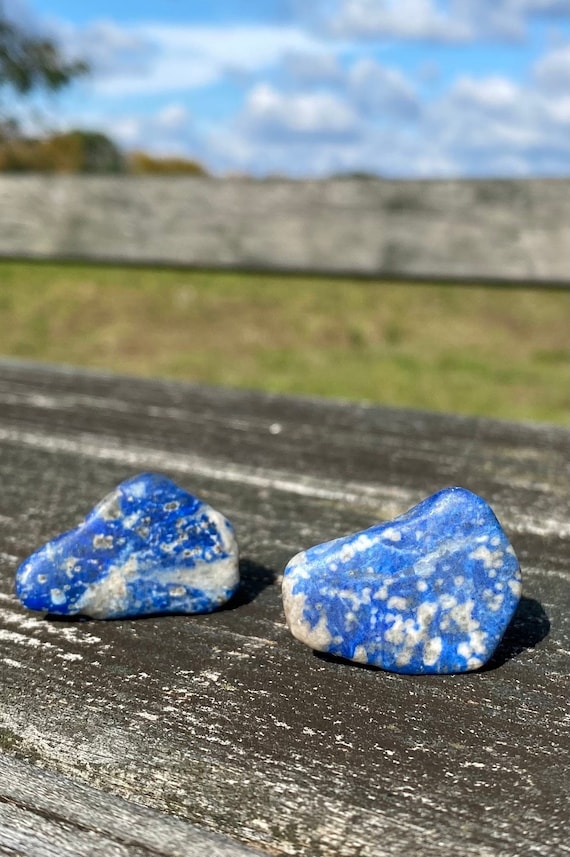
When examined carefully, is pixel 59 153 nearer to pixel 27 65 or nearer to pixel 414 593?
pixel 27 65

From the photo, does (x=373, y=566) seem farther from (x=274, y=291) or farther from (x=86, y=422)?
(x=274, y=291)

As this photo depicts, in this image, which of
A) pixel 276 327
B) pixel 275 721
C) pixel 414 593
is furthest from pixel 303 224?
pixel 276 327

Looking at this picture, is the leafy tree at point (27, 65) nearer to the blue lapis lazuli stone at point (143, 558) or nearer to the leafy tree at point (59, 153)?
the leafy tree at point (59, 153)

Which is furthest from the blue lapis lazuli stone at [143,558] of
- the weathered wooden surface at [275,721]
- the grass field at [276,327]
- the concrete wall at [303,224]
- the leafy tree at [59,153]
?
the grass field at [276,327]

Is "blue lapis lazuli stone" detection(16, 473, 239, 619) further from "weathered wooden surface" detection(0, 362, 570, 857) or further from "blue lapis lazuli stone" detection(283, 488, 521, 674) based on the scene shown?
"blue lapis lazuli stone" detection(283, 488, 521, 674)

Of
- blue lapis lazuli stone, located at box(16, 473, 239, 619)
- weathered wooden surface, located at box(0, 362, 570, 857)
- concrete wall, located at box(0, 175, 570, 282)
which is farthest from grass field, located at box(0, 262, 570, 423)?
blue lapis lazuli stone, located at box(16, 473, 239, 619)

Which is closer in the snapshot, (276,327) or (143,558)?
(143,558)
